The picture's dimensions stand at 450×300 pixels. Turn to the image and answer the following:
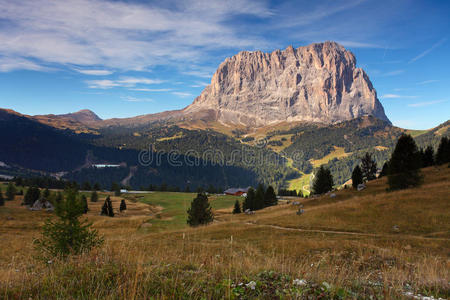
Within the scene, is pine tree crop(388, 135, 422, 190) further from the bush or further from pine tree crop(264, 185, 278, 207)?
the bush

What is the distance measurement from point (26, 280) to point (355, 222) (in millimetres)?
31828

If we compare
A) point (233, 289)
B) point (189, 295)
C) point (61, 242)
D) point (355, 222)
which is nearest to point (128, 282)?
point (189, 295)

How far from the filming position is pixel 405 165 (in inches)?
1457

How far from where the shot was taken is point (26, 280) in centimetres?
452

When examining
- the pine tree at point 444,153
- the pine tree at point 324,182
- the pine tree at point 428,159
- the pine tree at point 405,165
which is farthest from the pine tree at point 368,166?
the pine tree at point 405,165

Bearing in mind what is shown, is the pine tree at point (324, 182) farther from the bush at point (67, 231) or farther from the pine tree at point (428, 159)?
the bush at point (67, 231)

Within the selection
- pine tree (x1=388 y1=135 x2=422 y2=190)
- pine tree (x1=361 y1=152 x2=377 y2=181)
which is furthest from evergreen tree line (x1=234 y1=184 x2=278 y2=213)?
pine tree (x1=388 y1=135 x2=422 y2=190)

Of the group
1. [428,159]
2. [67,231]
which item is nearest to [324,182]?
[428,159]

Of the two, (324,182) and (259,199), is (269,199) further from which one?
(324,182)

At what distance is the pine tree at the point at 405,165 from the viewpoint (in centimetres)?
3647

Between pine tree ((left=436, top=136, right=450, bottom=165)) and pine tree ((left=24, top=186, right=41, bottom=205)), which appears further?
pine tree ((left=24, top=186, right=41, bottom=205))

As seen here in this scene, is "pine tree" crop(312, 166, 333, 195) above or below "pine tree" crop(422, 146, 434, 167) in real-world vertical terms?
below

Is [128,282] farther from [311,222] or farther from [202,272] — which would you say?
[311,222]

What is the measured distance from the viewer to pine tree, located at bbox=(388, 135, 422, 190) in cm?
3647
